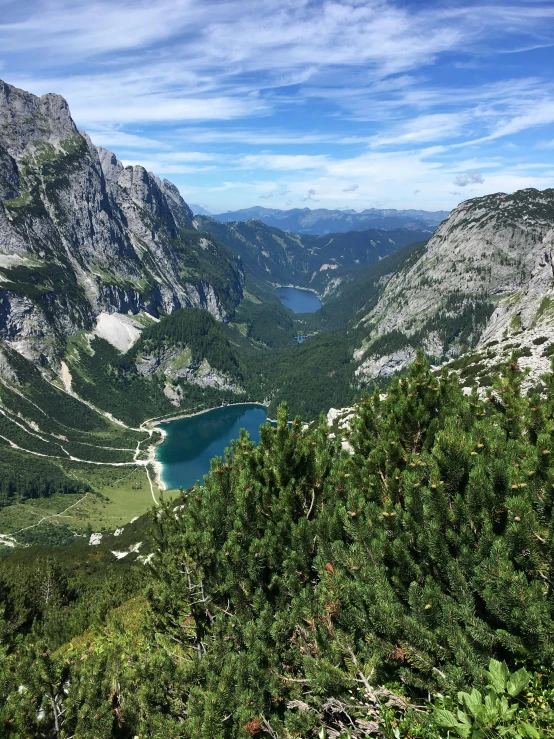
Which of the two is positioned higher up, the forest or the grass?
the forest

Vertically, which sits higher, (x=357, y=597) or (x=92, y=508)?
(x=357, y=597)

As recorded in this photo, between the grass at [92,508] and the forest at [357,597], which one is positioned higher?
the forest at [357,597]

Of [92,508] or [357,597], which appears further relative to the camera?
[92,508]

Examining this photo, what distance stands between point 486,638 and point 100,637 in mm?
20366

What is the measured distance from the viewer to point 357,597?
9242 millimetres

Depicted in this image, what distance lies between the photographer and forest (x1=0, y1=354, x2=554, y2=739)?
7750mm

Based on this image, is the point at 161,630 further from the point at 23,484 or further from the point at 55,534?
the point at 23,484

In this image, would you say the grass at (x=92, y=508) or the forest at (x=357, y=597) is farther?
the grass at (x=92, y=508)

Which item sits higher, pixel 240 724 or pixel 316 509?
pixel 316 509

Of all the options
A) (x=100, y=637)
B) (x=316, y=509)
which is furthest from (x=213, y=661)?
(x=100, y=637)

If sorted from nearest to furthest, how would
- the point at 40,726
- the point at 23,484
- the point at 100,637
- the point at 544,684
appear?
the point at 544,684, the point at 40,726, the point at 100,637, the point at 23,484

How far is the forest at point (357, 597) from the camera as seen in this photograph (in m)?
7.75

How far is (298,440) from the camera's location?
1450 centimetres

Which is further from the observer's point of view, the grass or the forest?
the grass
